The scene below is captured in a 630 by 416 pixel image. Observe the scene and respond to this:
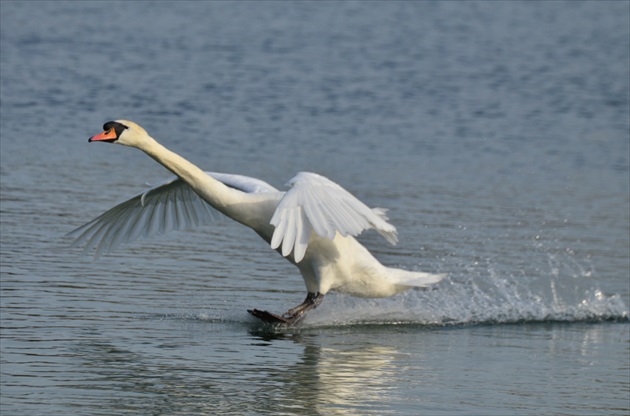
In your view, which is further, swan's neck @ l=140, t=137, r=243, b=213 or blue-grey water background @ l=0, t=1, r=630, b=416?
swan's neck @ l=140, t=137, r=243, b=213

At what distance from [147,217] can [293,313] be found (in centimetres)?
183

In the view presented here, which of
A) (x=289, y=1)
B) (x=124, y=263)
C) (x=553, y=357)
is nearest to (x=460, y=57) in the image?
(x=289, y=1)

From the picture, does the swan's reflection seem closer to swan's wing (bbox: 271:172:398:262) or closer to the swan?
the swan

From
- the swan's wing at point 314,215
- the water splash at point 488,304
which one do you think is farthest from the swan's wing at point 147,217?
the swan's wing at point 314,215

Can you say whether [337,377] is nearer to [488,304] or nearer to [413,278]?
[413,278]

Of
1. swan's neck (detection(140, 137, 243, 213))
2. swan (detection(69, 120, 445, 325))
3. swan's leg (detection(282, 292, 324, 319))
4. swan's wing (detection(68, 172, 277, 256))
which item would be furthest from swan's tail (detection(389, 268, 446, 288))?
swan's wing (detection(68, 172, 277, 256))

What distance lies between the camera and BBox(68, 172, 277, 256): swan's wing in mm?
10523

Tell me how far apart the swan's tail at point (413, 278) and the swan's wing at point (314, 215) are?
784 millimetres

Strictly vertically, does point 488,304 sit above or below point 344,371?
above

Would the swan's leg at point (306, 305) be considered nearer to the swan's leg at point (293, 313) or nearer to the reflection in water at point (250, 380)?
the swan's leg at point (293, 313)

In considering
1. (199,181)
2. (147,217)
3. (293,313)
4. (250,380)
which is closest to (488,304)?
(293,313)

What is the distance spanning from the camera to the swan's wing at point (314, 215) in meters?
8.59

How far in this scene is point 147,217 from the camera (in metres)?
10.7

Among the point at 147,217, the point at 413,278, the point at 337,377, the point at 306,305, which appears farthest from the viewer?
the point at 147,217
